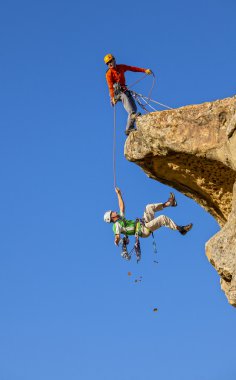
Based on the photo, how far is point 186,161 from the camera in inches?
847

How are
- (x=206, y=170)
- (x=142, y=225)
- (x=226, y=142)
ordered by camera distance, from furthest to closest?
(x=142, y=225), (x=206, y=170), (x=226, y=142)

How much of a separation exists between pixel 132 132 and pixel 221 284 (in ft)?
15.1

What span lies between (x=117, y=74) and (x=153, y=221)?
438 centimetres

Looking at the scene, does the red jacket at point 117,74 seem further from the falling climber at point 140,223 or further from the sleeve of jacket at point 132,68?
the falling climber at point 140,223

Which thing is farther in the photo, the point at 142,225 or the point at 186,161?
the point at 142,225

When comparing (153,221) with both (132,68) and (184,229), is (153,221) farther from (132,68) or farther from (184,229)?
(132,68)

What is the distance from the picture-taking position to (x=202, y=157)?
2078 centimetres

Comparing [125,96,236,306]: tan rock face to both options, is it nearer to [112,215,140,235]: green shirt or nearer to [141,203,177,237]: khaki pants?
[141,203,177,237]: khaki pants

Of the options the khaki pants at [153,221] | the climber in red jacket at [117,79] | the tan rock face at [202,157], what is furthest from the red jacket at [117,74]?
the khaki pants at [153,221]

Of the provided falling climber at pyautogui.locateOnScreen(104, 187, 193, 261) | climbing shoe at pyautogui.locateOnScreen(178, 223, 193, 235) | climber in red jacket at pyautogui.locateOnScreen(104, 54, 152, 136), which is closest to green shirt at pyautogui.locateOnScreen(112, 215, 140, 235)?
falling climber at pyautogui.locateOnScreen(104, 187, 193, 261)

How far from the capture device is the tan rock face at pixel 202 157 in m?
19.9

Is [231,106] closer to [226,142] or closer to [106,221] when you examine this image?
[226,142]

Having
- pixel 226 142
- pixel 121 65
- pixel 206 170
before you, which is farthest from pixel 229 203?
pixel 121 65

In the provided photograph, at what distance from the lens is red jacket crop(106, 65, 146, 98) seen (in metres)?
24.2
